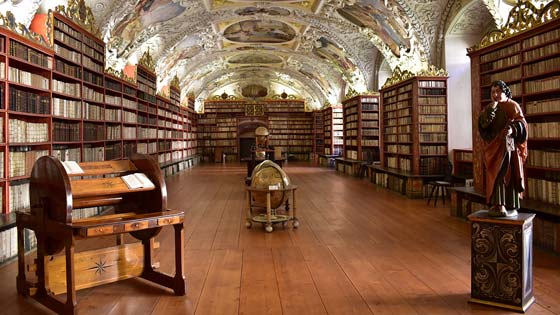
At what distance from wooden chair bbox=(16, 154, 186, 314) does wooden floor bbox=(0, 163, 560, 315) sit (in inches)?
6.1

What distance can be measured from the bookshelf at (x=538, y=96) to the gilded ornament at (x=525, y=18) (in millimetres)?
13

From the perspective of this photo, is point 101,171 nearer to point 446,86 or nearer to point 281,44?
point 446,86

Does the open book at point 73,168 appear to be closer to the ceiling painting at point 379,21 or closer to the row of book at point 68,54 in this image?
the row of book at point 68,54

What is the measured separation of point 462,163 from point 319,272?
24.6ft

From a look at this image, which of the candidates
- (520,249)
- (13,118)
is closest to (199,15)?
(13,118)

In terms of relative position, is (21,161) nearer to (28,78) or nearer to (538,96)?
(28,78)

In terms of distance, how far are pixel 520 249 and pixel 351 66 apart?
15.2m

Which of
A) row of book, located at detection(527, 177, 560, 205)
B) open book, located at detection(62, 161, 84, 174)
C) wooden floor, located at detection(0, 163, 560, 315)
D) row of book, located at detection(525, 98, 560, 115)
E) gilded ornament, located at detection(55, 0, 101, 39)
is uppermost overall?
gilded ornament, located at detection(55, 0, 101, 39)

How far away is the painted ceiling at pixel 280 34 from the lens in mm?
10977

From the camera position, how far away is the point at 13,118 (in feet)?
21.5

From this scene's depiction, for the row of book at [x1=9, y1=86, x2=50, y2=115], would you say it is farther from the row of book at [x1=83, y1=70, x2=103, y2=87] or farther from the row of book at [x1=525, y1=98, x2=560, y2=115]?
the row of book at [x1=525, y1=98, x2=560, y2=115]

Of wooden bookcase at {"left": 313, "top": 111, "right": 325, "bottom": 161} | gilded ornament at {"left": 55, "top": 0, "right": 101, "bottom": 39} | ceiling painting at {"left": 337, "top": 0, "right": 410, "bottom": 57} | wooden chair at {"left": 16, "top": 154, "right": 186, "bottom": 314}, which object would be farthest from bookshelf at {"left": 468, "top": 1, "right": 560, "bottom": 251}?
wooden bookcase at {"left": 313, "top": 111, "right": 325, "bottom": 161}

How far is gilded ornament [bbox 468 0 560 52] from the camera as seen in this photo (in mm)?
6422

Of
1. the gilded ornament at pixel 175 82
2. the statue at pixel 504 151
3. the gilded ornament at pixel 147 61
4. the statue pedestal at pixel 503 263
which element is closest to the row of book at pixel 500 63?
the statue at pixel 504 151
